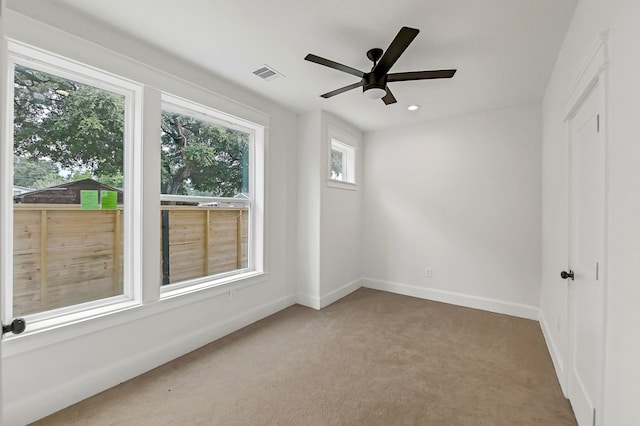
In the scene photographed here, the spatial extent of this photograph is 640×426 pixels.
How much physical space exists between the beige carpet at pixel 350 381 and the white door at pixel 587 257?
1.14 ft

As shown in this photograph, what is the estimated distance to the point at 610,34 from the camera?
1.41 metres

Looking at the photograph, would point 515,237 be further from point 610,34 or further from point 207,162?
point 207,162

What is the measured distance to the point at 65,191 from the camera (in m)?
2.13

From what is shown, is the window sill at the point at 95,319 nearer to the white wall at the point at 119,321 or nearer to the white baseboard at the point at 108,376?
the white wall at the point at 119,321

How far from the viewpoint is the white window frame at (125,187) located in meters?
1.87

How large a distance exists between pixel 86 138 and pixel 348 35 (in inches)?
84.6

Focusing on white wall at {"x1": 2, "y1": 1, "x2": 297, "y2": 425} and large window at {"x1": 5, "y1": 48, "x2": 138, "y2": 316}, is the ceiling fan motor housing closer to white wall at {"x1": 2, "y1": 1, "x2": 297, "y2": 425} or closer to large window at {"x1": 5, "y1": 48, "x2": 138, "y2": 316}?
white wall at {"x1": 2, "y1": 1, "x2": 297, "y2": 425}

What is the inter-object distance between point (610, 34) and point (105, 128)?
3233 millimetres

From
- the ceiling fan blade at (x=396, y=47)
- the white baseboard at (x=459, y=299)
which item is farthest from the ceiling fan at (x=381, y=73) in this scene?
the white baseboard at (x=459, y=299)

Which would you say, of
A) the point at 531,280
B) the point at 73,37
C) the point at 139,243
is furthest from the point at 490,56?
the point at 139,243

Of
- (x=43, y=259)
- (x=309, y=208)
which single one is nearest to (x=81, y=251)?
(x=43, y=259)

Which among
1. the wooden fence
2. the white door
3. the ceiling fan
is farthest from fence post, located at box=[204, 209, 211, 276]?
the white door

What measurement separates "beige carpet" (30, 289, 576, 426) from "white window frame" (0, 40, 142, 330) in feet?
2.04

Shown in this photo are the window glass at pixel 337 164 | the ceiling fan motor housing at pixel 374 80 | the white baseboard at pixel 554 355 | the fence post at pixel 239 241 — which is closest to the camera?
the white baseboard at pixel 554 355
